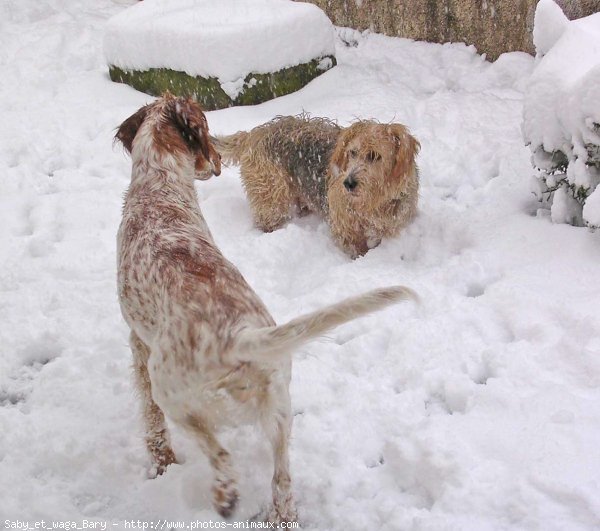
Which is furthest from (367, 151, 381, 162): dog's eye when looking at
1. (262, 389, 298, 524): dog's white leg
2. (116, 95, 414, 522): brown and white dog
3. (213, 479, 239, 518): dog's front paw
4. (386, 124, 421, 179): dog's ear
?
(213, 479, 239, 518): dog's front paw

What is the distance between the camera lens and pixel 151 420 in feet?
9.39

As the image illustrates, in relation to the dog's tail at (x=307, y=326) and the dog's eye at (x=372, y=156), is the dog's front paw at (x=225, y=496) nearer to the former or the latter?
the dog's tail at (x=307, y=326)

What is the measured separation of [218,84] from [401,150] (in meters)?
2.84

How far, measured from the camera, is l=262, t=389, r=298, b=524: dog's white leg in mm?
2311

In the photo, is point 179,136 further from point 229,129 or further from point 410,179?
point 229,129

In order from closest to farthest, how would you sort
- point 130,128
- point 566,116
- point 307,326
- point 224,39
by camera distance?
point 307,326 → point 130,128 → point 566,116 → point 224,39

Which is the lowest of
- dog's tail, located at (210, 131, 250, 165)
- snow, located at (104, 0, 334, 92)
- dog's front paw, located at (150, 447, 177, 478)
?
dog's front paw, located at (150, 447, 177, 478)

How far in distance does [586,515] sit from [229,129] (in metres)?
4.77

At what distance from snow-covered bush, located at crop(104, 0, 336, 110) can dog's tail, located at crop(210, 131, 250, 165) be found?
1.29m

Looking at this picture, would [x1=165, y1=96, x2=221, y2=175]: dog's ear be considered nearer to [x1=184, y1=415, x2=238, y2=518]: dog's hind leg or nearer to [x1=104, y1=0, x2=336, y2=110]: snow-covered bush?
[x1=184, y1=415, x2=238, y2=518]: dog's hind leg

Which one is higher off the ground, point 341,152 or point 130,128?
point 130,128

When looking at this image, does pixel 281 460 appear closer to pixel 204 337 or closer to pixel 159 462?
pixel 204 337

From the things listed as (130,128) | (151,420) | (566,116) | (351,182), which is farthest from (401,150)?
(151,420)

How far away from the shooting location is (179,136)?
10.8ft
